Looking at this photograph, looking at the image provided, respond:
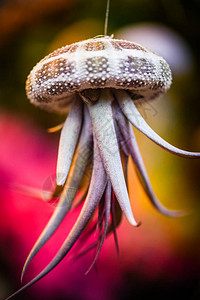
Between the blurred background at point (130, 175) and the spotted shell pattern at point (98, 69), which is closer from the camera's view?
the spotted shell pattern at point (98, 69)

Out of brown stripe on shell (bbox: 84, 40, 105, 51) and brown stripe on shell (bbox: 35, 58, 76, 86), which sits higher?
brown stripe on shell (bbox: 84, 40, 105, 51)

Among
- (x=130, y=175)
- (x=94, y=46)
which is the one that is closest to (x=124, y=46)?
(x=94, y=46)

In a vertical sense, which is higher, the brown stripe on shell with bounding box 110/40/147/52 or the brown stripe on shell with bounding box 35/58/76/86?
the brown stripe on shell with bounding box 110/40/147/52

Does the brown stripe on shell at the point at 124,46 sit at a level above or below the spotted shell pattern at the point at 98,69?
above

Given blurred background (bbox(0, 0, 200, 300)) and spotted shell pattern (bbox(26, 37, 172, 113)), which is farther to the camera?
blurred background (bbox(0, 0, 200, 300))

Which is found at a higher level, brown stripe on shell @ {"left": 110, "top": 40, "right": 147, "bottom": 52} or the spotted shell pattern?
brown stripe on shell @ {"left": 110, "top": 40, "right": 147, "bottom": 52}
